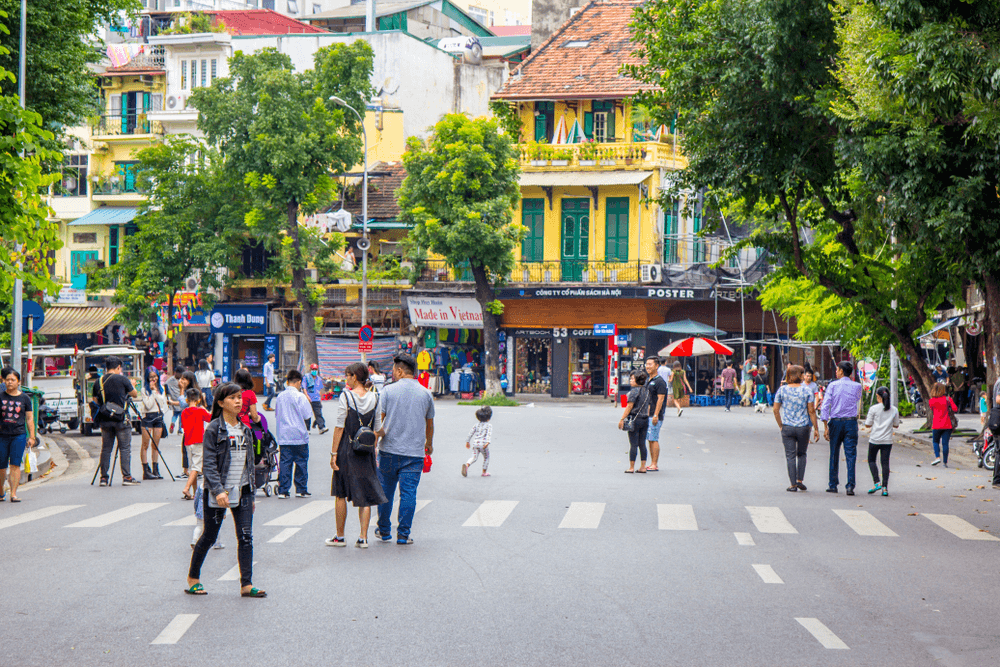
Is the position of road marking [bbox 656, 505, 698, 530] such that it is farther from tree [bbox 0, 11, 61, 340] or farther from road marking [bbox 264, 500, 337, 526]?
tree [bbox 0, 11, 61, 340]

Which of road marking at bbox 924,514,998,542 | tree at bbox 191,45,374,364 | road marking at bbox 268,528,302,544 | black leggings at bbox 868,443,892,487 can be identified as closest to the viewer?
road marking at bbox 268,528,302,544

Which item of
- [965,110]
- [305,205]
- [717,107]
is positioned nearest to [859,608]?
[965,110]

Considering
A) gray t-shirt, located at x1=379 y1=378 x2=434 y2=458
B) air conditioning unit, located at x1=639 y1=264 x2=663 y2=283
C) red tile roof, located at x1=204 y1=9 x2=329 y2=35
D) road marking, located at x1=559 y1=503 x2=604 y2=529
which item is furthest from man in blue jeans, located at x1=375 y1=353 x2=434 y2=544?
red tile roof, located at x1=204 y1=9 x2=329 y2=35

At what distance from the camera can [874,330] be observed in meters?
29.2

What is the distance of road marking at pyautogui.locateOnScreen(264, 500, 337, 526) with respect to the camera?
13.0 metres

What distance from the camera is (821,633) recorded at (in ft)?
25.5

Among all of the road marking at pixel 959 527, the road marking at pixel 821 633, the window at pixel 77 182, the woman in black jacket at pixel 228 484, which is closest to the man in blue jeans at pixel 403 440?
the woman in black jacket at pixel 228 484

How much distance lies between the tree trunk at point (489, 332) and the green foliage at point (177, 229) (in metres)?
10.6

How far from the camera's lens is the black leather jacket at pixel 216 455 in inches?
339

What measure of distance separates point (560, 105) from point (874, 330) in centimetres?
2136

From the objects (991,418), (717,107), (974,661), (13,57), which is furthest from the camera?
(13,57)

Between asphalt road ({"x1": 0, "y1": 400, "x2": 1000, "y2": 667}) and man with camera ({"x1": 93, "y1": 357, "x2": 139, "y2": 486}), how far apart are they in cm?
51

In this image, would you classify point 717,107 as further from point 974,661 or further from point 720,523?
point 974,661

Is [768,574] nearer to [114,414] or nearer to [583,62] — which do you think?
[114,414]
